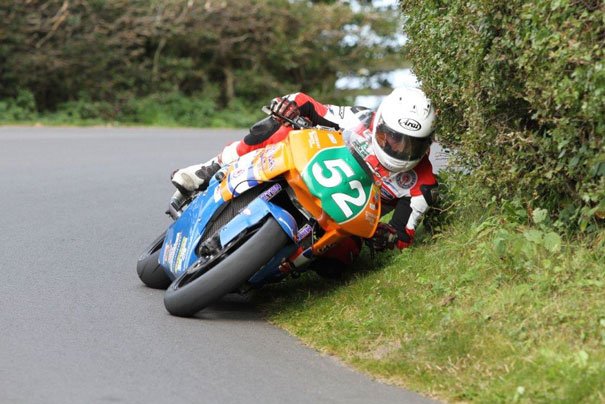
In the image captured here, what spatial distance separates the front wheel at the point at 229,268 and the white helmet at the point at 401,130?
3.29ft

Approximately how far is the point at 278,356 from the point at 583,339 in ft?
5.48

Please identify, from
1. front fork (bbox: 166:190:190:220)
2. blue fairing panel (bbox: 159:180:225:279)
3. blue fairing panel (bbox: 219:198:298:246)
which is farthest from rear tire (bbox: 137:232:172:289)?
blue fairing panel (bbox: 219:198:298:246)

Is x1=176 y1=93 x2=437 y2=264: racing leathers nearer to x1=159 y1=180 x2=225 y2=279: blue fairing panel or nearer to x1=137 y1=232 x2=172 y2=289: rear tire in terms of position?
x1=159 y1=180 x2=225 y2=279: blue fairing panel

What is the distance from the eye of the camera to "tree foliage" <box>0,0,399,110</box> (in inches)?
894

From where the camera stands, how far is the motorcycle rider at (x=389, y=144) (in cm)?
749

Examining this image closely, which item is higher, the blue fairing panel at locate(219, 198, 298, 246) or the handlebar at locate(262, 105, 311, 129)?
the handlebar at locate(262, 105, 311, 129)

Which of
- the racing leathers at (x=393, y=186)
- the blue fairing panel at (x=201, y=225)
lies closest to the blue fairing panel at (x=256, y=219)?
the blue fairing panel at (x=201, y=225)

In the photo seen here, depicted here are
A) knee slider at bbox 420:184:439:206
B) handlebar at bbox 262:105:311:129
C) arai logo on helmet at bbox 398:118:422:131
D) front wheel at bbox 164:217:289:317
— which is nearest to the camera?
front wheel at bbox 164:217:289:317

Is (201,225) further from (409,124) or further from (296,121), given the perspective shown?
(409,124)

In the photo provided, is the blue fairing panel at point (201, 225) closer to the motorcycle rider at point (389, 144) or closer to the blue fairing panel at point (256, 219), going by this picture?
the blue fairing panel at point (256, 219)

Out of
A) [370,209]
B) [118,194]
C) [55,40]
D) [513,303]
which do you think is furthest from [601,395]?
[55,40]

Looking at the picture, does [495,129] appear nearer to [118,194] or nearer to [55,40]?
[118,194]

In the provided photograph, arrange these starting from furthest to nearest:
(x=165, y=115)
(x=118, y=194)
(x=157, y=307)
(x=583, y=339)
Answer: (x=165, y=115) → (x=118, y=194) → (x=157, y=307) → (x=583, y=339)

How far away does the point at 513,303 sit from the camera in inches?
237
